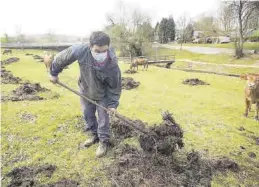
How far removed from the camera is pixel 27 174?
452 cm

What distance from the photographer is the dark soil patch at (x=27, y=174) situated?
4246 mm

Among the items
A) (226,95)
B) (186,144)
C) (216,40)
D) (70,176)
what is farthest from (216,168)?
(216,40)

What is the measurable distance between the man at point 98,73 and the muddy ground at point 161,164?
2.11 feet

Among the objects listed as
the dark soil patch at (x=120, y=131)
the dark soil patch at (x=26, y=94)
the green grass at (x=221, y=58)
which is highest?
the dark soil patch at (x=26, y=94)

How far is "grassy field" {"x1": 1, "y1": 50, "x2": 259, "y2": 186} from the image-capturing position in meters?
4.84

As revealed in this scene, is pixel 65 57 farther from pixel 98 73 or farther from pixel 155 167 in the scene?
pixel 155 167

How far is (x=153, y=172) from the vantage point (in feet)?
14.5

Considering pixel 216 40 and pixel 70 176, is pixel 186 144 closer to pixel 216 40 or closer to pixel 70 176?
pixel 70 176

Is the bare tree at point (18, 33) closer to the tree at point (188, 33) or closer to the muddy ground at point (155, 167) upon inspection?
the tree at point (188, 33)

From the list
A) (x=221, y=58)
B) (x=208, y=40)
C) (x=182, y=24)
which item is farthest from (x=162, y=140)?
(x=182, y=24)

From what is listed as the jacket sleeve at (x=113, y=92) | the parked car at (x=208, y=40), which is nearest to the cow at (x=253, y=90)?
the jacket sleeve at (x=113, y=92)

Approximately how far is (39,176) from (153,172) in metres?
1.91

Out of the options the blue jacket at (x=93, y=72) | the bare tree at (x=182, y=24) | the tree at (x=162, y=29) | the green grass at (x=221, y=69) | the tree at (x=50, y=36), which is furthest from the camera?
the tree at (x=50, y=36)

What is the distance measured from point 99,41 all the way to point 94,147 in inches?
90.9
